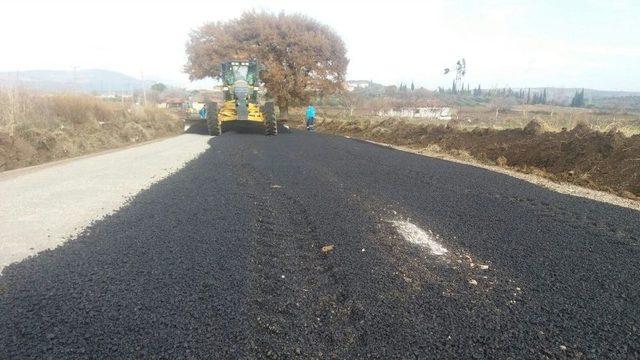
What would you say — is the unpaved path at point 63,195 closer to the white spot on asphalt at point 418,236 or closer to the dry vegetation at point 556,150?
the white spot on asphalt at point 418,236

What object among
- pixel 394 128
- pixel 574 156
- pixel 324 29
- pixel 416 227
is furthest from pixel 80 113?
pixel 324 29

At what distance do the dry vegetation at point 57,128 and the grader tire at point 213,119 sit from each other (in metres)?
3.55

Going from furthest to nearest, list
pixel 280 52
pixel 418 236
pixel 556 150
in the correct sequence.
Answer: pixel 280 52, pixel 556 150, pixel 418 236

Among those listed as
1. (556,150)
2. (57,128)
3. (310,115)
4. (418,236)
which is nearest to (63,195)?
(418,236)

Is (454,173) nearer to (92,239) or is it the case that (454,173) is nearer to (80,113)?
(92,239)

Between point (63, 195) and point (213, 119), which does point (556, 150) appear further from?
point (213, 119)

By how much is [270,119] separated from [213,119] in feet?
8.49

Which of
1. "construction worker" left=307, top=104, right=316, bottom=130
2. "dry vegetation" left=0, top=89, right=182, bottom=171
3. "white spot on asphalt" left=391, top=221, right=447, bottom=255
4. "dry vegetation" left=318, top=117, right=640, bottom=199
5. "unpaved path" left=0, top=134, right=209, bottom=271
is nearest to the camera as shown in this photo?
"white spot on asphalt" left=391, top=221, right=447, bottom=255

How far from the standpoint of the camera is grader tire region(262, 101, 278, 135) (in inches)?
725

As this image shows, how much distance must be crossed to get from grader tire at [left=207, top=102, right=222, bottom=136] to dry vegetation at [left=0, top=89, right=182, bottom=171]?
3552mm

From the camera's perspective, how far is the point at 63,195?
703 centimetres

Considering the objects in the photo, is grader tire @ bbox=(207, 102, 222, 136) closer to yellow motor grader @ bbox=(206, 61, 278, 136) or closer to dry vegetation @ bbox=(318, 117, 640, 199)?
yellow motor grader @ bbox=(206, 61, 278, 136)

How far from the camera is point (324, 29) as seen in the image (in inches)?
1310

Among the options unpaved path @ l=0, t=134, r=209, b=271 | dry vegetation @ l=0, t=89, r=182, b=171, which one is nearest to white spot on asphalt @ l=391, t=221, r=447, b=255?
unpaved path @ l=0, t=134, r=209, b=271
